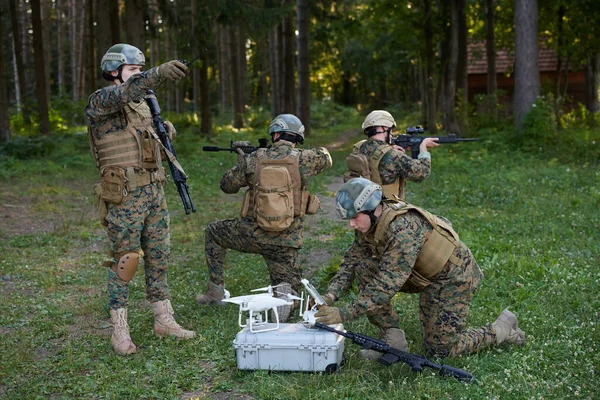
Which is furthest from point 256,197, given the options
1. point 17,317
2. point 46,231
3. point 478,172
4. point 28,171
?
point 28,171

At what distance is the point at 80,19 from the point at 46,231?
27.6 m

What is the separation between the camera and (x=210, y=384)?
5.27 meters

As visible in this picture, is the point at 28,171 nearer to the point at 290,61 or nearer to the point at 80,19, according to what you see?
the point at 290,61

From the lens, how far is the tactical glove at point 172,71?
5.49 m

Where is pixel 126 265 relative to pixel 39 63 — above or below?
below

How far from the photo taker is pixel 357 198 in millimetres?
5070

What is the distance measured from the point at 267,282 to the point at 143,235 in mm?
2065

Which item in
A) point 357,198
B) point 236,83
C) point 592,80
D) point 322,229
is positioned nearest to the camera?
point 357,198

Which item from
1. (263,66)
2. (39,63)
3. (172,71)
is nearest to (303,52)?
(39,63)

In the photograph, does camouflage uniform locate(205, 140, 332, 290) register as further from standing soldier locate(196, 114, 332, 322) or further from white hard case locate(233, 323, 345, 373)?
white hard case locate(233, 323, 345, 373)

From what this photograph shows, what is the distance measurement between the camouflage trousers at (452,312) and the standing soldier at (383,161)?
6.16 ft

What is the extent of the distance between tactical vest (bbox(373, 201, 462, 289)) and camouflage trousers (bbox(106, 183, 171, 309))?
208 cm

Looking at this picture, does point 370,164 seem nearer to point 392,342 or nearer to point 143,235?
point 392,342

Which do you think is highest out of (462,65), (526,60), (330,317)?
(462,65)
